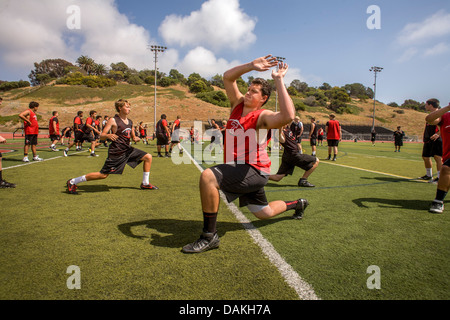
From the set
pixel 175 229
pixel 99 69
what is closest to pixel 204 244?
pixel 175 229

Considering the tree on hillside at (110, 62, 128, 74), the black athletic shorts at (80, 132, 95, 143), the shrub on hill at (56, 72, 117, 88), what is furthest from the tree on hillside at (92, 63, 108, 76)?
the black athletic shorts at (80, 132, 95, 143)

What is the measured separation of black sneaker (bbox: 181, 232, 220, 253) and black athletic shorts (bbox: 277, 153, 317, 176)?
373 centimetres

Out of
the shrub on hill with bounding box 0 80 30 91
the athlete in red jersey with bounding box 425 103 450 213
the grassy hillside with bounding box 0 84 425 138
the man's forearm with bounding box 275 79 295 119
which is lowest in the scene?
the athlete in red jersey with bounding box 425 103 450 213

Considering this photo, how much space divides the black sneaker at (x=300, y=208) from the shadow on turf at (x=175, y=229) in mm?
183

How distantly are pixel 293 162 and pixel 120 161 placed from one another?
13.3 feet

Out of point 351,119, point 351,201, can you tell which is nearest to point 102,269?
point 351,201

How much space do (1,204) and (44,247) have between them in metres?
2.54

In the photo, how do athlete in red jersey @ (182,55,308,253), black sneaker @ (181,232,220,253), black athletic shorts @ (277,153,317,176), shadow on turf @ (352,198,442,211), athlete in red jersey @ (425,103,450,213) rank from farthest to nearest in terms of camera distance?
black athletic shorts @ (277,153,317,176)
shadow on turf @ (352,198,442,211)
athlete in red jersey @ (425,103,450,213)
black sneaker @ (181,232,220,253)
athlete in red jersey @ (182,55,308,253)

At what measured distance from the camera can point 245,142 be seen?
9.20 ft

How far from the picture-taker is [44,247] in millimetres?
2949

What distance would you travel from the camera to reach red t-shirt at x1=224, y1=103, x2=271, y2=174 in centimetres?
273

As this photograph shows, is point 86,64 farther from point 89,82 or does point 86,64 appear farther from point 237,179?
point 237,179

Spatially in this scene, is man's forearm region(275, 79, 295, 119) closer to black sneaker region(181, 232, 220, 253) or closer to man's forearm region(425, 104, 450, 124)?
black sneaker region(181, 232, 220, 253)

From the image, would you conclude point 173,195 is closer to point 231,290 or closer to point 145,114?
point 231,290
